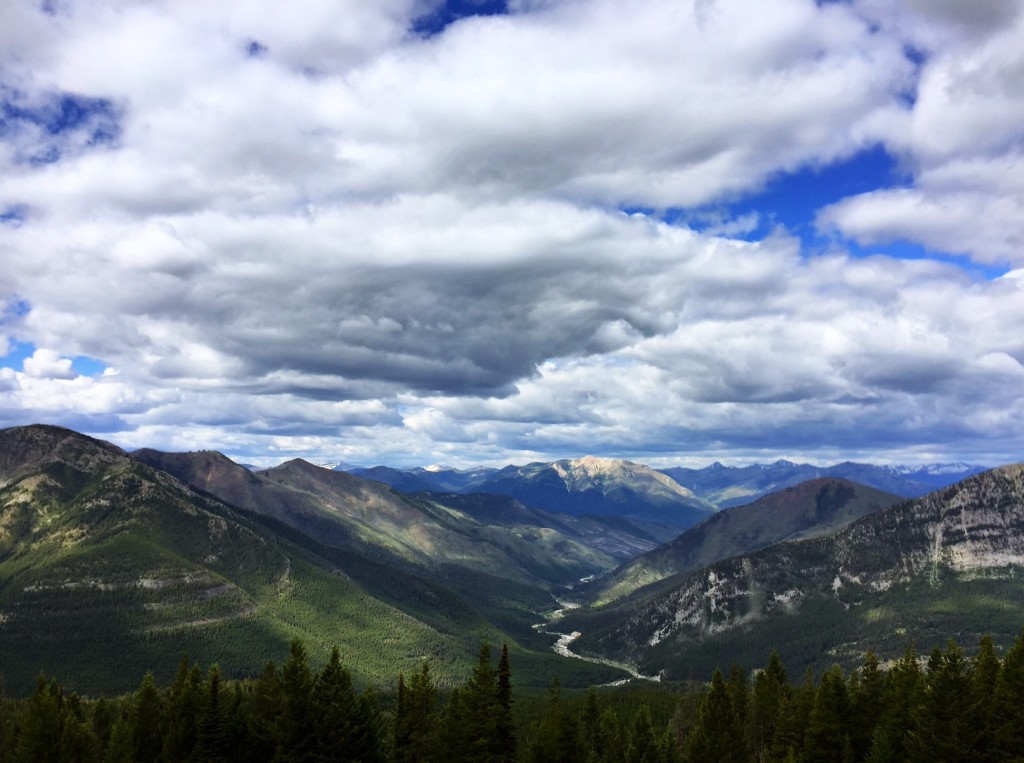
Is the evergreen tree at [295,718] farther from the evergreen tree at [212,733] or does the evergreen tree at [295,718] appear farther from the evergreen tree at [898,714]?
the evergreen tree at [898,714]

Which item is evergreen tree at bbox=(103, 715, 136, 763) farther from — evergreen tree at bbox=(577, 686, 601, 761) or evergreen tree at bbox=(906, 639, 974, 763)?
evergreen tree at bbox=(906, 639, 974, 763)

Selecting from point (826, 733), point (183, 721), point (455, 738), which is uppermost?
point (183, 721)

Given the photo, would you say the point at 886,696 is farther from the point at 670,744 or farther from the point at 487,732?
the point at 487,732

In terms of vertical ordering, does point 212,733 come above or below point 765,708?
above

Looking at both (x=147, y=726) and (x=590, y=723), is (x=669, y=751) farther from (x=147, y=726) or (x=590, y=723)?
(x=147, y=726)

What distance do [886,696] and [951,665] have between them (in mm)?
31675

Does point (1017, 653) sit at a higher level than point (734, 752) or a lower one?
higher

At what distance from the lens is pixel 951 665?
321 ft

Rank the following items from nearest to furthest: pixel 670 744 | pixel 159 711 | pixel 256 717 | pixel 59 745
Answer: pixel 256 717
pixel 59 745
pixel 159 711
pixel 670 744

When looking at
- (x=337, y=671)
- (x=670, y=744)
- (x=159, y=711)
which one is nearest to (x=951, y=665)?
(x=670, y=744)

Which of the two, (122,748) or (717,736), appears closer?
(122,748)

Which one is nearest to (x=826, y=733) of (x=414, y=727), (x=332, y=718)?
(x=414, y=727)

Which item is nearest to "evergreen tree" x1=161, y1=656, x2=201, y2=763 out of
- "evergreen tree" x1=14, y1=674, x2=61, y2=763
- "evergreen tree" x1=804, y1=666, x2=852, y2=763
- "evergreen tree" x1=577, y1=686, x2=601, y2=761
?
"evergreen tree" x1=14, y1=674, x2=61, y2=763

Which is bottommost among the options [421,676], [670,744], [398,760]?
[670,744]
